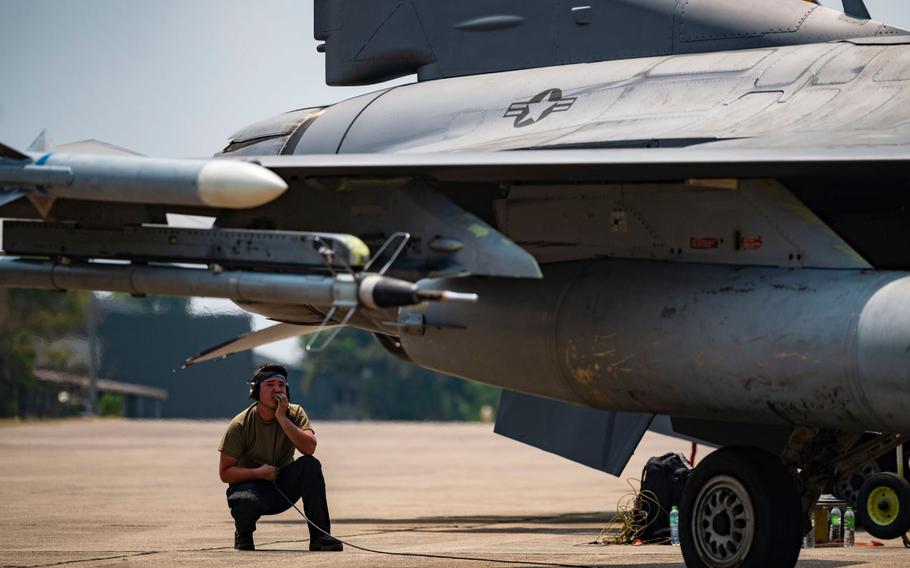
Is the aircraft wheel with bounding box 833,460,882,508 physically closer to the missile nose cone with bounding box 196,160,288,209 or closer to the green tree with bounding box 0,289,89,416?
the missile nose cone with bounding box 196,160,288,209

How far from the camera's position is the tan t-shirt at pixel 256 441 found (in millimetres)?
10695

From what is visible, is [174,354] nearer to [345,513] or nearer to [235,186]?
[345,513]

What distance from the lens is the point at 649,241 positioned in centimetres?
935

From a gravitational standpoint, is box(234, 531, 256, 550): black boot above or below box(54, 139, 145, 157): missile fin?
below

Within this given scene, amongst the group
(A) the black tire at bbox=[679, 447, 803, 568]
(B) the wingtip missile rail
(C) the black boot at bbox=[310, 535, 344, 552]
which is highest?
(B) the wingtip missile rail

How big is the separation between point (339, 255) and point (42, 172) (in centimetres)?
177

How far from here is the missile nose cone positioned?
8125 millimetres

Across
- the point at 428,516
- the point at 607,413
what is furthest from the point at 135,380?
the point at 607,413

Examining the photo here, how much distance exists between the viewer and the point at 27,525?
42.6 feet

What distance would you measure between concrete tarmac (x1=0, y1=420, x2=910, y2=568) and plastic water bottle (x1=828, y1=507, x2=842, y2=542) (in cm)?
43

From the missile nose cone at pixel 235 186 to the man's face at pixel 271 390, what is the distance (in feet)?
8.75

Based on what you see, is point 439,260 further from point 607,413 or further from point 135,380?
point 135,380

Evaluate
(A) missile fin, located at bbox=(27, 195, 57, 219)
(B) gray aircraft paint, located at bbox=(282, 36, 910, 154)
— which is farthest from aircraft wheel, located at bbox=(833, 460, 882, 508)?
(A) missile fin, located at bbox=(27, 195, 57, 219)

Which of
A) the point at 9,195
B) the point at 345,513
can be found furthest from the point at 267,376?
the point at 345,513
